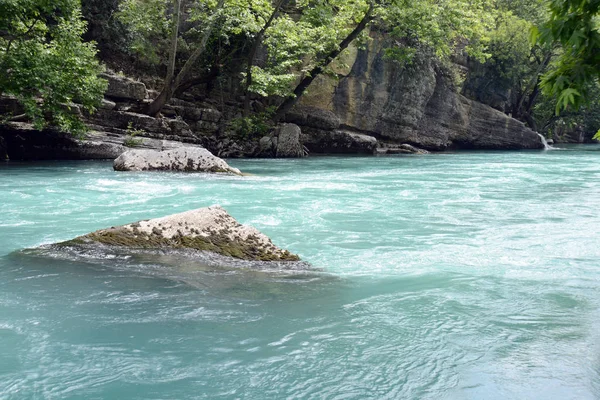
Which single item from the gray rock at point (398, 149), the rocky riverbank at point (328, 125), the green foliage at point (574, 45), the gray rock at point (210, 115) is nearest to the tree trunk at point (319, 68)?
the rocky riverbank at point (328, 125)

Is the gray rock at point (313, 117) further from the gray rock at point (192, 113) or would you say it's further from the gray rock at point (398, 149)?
the gray rock at point (192, 113)

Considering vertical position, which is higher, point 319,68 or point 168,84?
point 319,68

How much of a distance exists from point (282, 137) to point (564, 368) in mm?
20719

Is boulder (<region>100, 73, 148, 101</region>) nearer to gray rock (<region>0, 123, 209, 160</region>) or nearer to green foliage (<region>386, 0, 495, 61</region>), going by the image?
gray rock (<region>0, 123, 209, 160</region>)

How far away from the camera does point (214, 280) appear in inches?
200

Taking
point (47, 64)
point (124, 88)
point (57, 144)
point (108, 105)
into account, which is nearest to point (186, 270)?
point (47, 64)

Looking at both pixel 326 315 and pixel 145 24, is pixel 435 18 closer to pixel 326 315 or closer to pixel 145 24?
pixel 145 24

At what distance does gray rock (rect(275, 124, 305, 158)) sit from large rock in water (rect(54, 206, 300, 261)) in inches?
699

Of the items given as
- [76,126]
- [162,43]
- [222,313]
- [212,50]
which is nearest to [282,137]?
[212,50]

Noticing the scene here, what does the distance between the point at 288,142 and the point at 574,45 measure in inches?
830

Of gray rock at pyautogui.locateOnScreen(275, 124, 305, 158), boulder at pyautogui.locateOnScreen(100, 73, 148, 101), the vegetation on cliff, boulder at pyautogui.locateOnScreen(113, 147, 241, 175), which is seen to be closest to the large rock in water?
boulder at pyautogui.locateOnScreen(113, 147, 241, 175)

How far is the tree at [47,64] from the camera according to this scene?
15.3 m

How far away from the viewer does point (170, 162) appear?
15.8 metres

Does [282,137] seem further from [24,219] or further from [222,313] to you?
[222,313]
